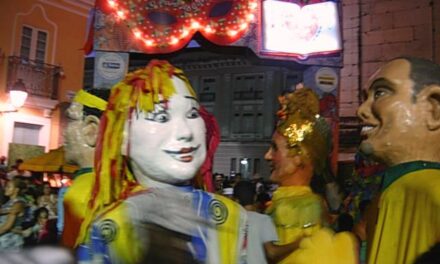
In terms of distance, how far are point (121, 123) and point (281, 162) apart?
134 centimetres

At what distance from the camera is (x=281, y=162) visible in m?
3.14

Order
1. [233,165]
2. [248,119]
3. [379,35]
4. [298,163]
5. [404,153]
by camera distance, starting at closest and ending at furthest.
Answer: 1. [404,153]
2. [298,163]
3. [379,35]
4. [233,165]
5. [248,119]

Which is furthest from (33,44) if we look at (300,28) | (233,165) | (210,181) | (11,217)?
(233,165)

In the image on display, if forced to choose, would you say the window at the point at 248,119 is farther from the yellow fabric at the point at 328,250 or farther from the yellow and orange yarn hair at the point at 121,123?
the yellow fabric at the point at 328,250

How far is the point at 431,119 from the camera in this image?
184cm

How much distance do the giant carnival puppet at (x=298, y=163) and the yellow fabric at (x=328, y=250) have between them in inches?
33.4

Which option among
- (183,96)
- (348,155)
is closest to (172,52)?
(348,155)

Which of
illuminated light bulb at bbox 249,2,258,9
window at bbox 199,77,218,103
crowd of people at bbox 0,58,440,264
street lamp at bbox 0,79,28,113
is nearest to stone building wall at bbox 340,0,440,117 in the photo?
illuminated light bulb at bbox 249,2,258,9

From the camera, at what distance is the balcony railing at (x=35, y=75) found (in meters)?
11.3

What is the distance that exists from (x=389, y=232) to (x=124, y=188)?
0.95 meters

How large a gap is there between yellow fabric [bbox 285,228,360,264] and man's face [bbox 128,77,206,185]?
1.62ft

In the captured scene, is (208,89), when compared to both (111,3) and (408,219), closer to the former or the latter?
(111,3)

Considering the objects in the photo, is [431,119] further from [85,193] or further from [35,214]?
[35,214]

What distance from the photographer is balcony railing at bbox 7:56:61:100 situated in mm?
11289
